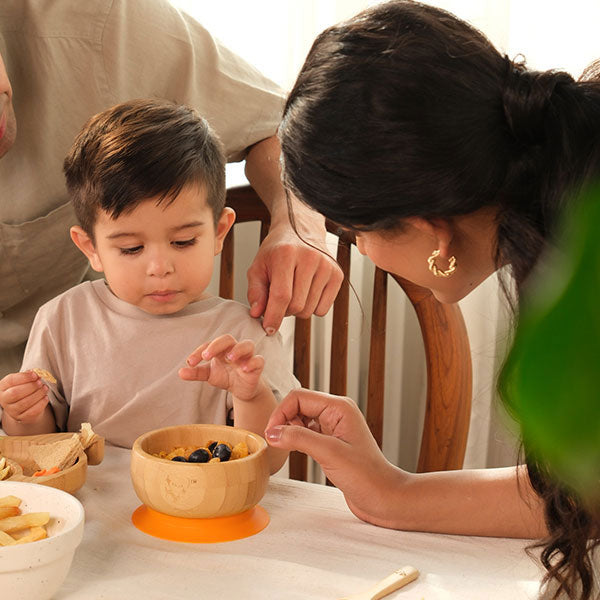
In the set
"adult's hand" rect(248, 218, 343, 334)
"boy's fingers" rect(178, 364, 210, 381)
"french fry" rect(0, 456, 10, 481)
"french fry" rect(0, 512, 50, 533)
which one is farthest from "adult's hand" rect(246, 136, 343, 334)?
"french fry" rect(0, 512, 50, 533)

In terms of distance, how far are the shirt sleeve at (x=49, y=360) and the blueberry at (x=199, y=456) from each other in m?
0.41

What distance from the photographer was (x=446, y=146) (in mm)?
596

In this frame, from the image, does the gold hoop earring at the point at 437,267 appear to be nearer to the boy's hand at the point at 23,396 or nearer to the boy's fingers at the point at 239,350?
the boy's fingers at the point at 239,350

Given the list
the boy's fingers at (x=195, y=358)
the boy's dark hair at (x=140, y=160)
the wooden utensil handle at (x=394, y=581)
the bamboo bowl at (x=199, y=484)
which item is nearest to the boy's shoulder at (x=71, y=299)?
the boy's dark hair at (x=140, y=160)

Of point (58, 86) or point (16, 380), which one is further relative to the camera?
point (58, 86)

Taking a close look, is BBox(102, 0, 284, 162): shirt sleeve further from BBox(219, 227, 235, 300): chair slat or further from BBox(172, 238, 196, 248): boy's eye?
BBox(172, 238, 196, 248): boy's eye

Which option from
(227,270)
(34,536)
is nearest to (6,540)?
(34,536)

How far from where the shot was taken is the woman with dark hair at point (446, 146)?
0.58 meters

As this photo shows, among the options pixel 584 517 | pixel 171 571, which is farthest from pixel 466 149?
pixel 171 571

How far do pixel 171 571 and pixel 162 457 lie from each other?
0.16 meters

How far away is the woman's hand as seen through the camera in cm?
78

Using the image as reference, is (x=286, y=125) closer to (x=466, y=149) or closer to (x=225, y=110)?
(x=466, y=149)

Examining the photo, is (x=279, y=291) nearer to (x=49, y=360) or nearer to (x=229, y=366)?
(x=229, y=366)

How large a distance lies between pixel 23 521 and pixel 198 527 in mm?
168
